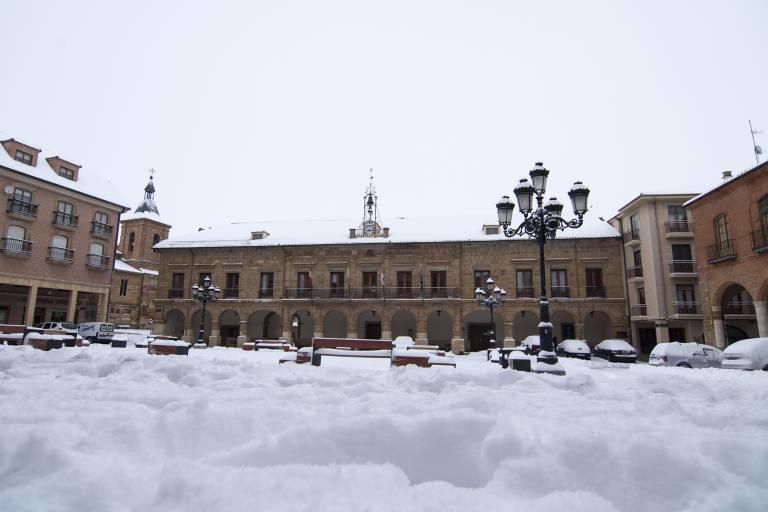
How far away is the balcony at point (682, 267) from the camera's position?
2514 cm

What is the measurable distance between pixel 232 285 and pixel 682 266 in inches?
1169

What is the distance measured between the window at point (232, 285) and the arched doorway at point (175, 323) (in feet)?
15.3

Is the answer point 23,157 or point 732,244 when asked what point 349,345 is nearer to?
point 732,244

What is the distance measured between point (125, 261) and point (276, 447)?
158 ft

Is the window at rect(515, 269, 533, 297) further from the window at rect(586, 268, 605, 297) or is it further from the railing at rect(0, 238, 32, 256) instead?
the railing at rect(0, 238, 32, 256)

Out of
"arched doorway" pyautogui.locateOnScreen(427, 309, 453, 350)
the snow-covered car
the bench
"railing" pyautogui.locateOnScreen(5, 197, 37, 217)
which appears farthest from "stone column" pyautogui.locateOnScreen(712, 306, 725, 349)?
"railing" pyautogui.locateOnScreen(5, 197, 37, 217)

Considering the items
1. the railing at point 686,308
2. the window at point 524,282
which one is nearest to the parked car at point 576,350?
the window at point 524,282

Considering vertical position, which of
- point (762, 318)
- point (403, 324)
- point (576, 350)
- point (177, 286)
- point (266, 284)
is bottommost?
point (576, 350)

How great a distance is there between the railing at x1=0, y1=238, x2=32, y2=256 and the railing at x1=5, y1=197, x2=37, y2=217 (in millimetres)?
1562

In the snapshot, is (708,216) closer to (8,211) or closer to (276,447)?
(276,447)

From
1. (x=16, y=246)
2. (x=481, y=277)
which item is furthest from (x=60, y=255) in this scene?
(x=481, y=277)

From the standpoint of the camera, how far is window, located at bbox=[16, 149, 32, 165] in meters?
25.3

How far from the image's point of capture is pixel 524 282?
28.7 metres

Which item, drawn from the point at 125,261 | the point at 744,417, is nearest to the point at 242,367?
the point at 744,417
